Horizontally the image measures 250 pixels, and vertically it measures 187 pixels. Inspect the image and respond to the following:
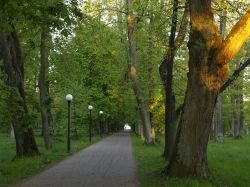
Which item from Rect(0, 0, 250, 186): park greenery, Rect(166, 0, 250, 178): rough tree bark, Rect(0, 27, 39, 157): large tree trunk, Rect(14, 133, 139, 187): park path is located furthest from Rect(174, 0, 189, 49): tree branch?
Rect(0, 27, 39, 157): large tree trunk

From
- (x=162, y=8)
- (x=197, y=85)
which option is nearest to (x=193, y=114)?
(x=197, y=85)

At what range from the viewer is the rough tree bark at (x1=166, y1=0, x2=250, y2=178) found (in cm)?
1131

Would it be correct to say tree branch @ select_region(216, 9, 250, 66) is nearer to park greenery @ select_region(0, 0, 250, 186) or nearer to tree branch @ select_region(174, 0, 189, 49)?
park greenery @ select_region(0, 0, 250, 186)

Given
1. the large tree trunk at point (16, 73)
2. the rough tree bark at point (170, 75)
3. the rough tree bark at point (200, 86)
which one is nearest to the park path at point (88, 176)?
the rough tree bark at point (200, 86)

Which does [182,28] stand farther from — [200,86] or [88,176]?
[88,176]

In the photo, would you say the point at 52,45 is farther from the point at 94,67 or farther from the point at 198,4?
the point at 94,67

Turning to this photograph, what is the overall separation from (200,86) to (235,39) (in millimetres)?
1530

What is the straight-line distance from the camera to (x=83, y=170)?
48.0 ft

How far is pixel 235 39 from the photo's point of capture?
10961mm

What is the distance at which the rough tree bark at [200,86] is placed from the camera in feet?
37.1

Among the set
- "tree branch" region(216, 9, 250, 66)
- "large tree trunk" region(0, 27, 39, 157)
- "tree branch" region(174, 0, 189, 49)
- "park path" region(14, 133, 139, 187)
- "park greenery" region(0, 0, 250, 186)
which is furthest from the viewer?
"large tree trunk" region(0, 27, 39, 157)

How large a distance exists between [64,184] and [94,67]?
41.9m

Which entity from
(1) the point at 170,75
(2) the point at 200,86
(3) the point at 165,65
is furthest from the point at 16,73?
(2) the point at 200,86

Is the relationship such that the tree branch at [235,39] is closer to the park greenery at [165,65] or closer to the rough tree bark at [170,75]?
the park greenery at [165,65]
